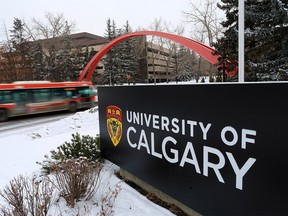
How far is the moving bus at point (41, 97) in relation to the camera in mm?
14836

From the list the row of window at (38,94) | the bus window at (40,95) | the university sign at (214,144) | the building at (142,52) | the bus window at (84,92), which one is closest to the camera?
the university sign at (214,144)

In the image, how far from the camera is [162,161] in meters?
3.41

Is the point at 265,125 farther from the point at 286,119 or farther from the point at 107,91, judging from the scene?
the point at 107,91

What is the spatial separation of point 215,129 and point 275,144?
2.13 ft

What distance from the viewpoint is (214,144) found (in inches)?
101

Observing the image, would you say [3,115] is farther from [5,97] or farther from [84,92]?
[84,92]

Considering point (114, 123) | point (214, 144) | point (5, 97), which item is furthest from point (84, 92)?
point (214, 144)

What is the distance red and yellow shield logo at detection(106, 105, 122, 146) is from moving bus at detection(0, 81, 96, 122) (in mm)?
12773

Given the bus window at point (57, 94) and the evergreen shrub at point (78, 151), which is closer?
the evergreen shrub at point (78, 151)

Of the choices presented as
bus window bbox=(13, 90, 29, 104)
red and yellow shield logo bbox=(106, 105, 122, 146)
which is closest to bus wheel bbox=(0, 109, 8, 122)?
bus window bbox=(13, 90, 29, 104)

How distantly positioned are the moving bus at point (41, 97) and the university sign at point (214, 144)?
13.7m

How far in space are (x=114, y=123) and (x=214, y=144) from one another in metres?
2.58

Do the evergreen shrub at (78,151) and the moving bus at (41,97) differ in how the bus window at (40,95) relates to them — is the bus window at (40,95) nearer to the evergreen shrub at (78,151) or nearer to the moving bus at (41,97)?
the moving bus at (41,97)

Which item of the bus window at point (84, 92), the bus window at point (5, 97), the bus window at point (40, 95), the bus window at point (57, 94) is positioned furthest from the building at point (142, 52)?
the bus window at point (5, 97)
